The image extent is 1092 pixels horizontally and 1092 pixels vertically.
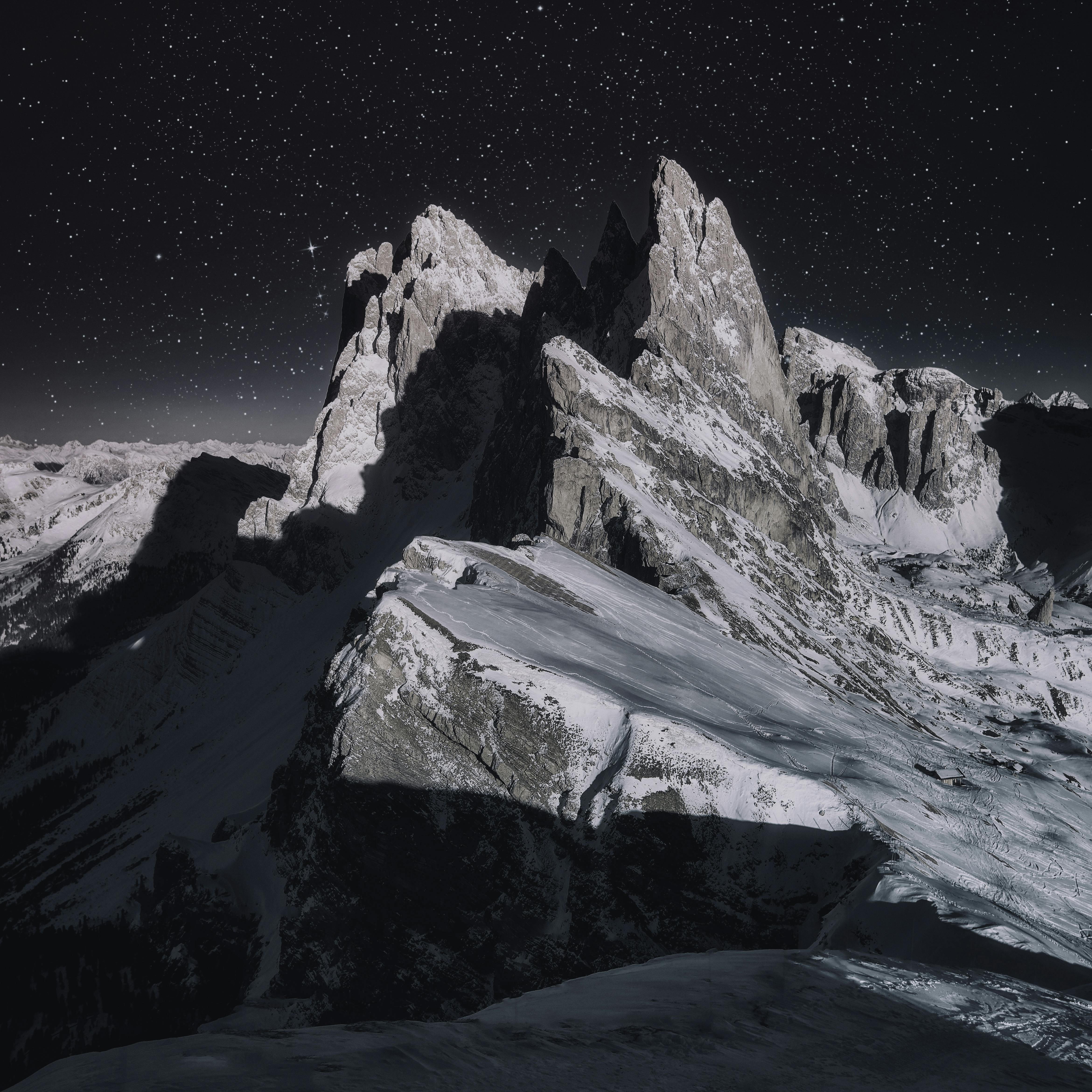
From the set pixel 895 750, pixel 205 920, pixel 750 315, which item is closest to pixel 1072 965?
pixel 895 750

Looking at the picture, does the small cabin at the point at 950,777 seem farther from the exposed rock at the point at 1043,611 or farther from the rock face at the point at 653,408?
the exposed rock at the point at 1043,611

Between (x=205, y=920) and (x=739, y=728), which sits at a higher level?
(x=739, y=728)

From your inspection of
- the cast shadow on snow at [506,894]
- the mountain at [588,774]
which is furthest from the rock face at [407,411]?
the cast shadow on snow at [506,894]

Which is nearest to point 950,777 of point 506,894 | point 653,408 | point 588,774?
point 588,774

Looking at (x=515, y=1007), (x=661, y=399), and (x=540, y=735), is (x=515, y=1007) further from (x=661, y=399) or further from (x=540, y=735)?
(x=661, y=399)

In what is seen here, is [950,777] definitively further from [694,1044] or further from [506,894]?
[694,1044]

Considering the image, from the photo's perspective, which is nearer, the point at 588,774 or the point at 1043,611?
the point at 588,774
